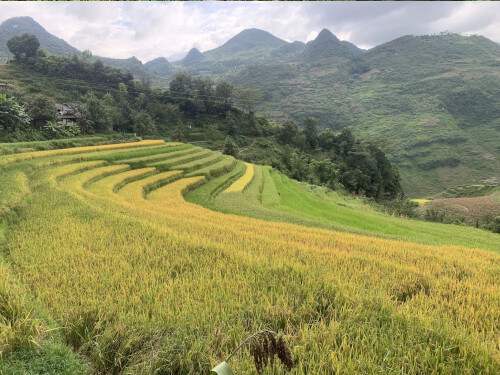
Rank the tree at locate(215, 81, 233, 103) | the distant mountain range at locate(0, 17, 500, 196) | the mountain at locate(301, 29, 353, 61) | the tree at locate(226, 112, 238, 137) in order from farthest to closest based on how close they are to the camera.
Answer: the mountain at locate(301, 29, 353, 61), the distant mountain range at locate(0, 17, 500, 196), the tree at locate(215, 81, 233, 103), the tree at locate(226, 112, 238, 137)

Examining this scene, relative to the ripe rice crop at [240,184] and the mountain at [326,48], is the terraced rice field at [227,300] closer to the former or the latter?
the ripe rice crop at [240,184]

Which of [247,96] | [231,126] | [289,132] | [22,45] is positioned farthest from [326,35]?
[22,45]

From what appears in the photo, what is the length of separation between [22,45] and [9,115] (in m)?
32.4

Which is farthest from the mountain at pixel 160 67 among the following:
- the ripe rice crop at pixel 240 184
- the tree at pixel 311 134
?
the ripe rice crop at pixel 240 184

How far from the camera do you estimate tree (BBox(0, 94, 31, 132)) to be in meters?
19.5

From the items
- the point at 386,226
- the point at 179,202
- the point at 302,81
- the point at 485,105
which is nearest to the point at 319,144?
the point at 386,226

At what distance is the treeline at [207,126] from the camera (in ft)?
96.0

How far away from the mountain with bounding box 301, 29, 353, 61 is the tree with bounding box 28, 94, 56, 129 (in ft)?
461

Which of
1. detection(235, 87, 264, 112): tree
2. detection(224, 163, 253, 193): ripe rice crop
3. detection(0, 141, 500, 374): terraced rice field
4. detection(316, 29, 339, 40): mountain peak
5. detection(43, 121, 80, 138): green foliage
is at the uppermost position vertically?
detection(316, 29, 339, 40): mountain peak

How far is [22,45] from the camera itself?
3988cm

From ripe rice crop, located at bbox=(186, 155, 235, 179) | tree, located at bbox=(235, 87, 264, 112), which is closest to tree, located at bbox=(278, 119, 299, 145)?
tree, located at bbox=(235, 87, 264, 112)

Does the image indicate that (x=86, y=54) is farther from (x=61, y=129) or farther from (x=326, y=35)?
(x=326, y=35)

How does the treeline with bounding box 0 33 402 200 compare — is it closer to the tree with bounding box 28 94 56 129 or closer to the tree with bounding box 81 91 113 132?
the tree with bounding box 28 94 56 129

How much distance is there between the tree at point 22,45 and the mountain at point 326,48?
130 metres
